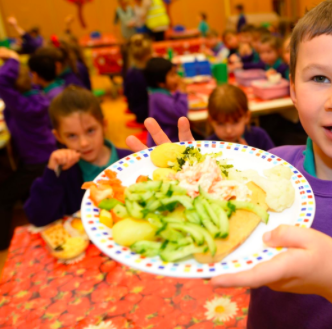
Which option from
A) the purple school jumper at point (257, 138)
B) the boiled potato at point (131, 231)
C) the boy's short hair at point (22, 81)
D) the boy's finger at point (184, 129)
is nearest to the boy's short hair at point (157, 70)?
the purple school jumper at point (257, 138)

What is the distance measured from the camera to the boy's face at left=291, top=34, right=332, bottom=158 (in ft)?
2.45

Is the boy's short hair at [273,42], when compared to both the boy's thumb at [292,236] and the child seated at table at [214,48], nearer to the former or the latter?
the child seated at table at [214,48]

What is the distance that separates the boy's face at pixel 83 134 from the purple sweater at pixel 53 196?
4.5 inches

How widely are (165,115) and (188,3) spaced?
859 cm

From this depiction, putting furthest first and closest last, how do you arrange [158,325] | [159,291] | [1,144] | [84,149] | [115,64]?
[115,64]
[1,144]
[84,149]
[159,291]
[158,325]

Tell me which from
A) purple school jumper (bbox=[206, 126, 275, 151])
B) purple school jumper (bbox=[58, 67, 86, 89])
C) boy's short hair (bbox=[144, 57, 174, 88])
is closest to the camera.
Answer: purple school jumper (bbox=[206, 126, 275, 151])

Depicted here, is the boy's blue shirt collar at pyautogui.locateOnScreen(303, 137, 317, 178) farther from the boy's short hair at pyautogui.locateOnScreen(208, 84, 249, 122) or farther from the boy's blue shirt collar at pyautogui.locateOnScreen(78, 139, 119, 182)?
the boy's short hair at pyautogui.locateOnScreen(208, 84, 249, 122)

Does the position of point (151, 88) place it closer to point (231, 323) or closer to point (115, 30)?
point (231, 323)

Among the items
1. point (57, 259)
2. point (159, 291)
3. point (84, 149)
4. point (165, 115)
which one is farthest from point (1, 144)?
point (159, 291)

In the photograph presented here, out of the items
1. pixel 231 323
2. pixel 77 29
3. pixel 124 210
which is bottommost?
pixel 231 323

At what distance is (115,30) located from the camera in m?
10.3

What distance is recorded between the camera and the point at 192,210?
0.74 metres

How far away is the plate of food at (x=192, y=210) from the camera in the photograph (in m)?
0.64

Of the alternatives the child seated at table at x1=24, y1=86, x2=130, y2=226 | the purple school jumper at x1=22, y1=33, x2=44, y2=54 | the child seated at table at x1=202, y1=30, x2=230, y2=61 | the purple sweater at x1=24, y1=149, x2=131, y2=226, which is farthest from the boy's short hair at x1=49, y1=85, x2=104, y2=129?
the purple school jumper at x1=22, y1=33, x2=44, y2=54
